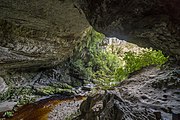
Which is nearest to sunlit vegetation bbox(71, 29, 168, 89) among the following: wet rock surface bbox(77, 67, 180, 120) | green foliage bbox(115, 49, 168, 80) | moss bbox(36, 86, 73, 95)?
moss bbox(36, 86, 73, 95)

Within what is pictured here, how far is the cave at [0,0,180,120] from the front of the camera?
3.11 m

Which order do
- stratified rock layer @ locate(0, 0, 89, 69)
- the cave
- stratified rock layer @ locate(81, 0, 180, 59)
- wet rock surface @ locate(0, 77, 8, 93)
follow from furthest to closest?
wet rock surface @ locate(0, 77, 8, 93)
stratified rock layer @ locate(0, 0, 89, 69)
the cave
stratified rock layer @ locate(81, 0, 180, 59)

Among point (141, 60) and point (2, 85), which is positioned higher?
point (141, 60)

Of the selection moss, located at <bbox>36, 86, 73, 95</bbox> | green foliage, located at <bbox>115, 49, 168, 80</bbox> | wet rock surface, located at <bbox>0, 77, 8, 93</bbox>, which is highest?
green foliage, located at <bbox>115, 49, 168, 80</bbox>

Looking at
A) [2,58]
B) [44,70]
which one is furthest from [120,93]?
[44,70]

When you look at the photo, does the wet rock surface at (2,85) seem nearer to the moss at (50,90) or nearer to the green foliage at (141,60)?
the moss at (50,90)

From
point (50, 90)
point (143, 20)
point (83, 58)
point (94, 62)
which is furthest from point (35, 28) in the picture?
point (94, 62)

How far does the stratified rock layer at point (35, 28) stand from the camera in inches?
253

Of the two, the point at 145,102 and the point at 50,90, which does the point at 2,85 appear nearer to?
the point at 50,90

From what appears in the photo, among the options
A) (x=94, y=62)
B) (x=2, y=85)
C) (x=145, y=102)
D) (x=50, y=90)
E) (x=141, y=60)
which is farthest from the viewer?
(x=94, y=62)

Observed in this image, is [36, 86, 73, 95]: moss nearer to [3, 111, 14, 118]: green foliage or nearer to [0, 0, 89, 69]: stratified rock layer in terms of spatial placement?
Result: [0, 0, 89, 69]: stratified rock layer

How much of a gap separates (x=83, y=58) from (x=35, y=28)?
297 inches

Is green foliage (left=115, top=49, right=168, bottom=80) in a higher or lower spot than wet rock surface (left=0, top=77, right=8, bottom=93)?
higher

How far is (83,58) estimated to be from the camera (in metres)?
15.8
